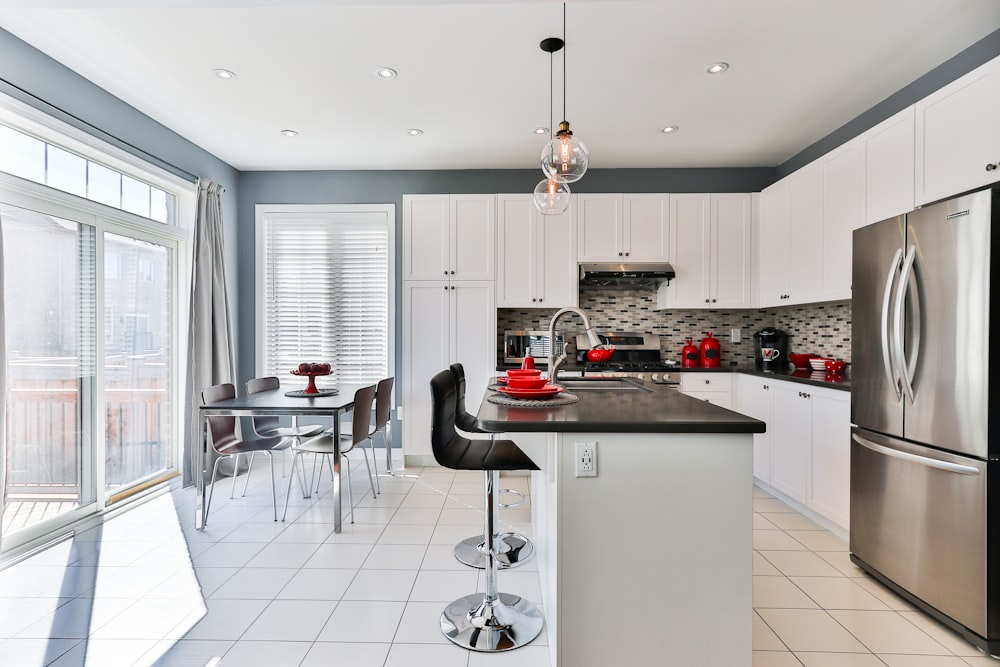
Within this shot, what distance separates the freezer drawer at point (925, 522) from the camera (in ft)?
6.08

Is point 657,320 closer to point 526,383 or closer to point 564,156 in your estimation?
point 564,156

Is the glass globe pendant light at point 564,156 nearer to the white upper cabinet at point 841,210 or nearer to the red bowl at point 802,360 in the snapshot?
the white upper cabinet at point 841,210

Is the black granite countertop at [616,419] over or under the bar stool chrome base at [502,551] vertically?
over

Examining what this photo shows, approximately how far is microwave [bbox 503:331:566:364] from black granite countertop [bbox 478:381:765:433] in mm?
2673

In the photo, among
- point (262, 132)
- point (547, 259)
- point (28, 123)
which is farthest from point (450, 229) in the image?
point (28, 123)

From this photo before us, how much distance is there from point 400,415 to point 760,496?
3036 mm

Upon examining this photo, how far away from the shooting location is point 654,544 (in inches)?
62.1

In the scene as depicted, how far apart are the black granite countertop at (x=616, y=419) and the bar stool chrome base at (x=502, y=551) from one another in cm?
112

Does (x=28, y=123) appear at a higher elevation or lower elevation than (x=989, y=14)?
lower

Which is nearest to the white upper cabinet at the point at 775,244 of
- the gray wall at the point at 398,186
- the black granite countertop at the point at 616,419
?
the gray wall at the point at 398,186

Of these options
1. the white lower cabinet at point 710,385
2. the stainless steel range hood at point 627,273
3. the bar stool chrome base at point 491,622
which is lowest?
the bar stool chrome base at point 491,622

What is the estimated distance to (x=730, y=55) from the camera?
104 inches

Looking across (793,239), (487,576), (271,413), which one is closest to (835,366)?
(793,239)

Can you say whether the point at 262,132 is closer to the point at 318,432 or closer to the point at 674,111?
the point at 318,432
